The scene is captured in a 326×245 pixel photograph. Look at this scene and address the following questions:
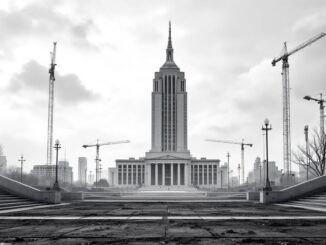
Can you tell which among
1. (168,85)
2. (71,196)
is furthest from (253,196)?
(168,85)

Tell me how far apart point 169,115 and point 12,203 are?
5550 inches

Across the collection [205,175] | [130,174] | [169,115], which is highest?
[169,115]

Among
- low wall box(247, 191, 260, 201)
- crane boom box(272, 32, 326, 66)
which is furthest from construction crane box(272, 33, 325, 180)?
low wall box(247, 191, 260, 201)

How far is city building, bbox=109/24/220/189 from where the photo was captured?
155875 millimetres

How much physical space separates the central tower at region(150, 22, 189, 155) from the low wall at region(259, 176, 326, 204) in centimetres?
12793

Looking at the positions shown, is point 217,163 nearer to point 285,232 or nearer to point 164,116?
point 164,116

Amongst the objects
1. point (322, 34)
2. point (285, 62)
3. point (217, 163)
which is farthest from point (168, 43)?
point (322, 34)

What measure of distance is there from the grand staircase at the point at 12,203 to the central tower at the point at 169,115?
429ft

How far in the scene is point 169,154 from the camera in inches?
6102

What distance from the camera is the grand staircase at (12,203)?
81.2 feet

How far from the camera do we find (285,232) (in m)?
12.6

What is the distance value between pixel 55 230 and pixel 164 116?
15250 cm

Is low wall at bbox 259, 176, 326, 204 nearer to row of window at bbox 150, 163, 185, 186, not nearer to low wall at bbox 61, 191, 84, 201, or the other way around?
low wall at bbox 61, 191, 84, 201

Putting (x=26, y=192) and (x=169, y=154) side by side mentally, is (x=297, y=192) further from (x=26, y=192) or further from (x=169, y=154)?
(x=169, y=154)
